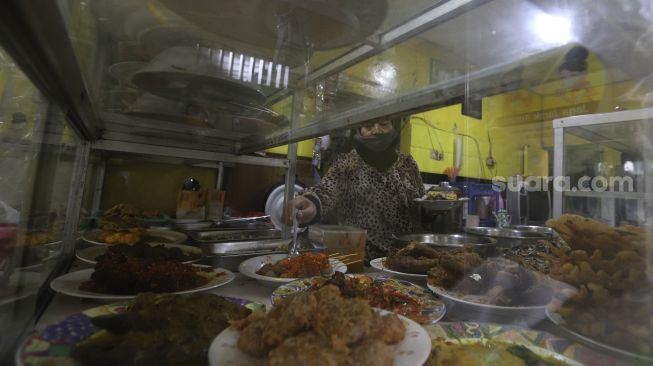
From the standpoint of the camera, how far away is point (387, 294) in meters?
0.90

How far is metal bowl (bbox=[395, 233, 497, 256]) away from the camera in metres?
1.28

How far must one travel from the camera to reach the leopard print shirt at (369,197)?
2172 mm

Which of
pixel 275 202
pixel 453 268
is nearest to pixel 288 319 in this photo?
pixel 453 268

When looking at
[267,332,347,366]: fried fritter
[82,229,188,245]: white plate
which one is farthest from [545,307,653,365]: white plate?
[82,229,188,245]: white plate

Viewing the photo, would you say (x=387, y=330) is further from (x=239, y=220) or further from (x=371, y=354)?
(x=239, y=220)

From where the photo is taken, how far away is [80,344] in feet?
1.73

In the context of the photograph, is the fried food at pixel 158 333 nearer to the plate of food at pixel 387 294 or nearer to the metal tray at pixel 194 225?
the plate of food at pixel 387 294

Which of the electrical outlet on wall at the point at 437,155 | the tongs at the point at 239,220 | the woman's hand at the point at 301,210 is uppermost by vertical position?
the electrical outlet on wall at the point at 437,155

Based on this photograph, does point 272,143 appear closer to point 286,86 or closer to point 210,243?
point 286,86

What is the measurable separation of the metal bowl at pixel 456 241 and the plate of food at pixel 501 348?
0.56 metres

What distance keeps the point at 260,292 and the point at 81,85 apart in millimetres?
832

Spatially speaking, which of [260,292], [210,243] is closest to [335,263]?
[260,292]

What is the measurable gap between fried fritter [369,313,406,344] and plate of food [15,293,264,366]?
288 mm

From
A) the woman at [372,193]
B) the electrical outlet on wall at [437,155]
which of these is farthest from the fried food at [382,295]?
the electrical outlet on wall at [437,155]
